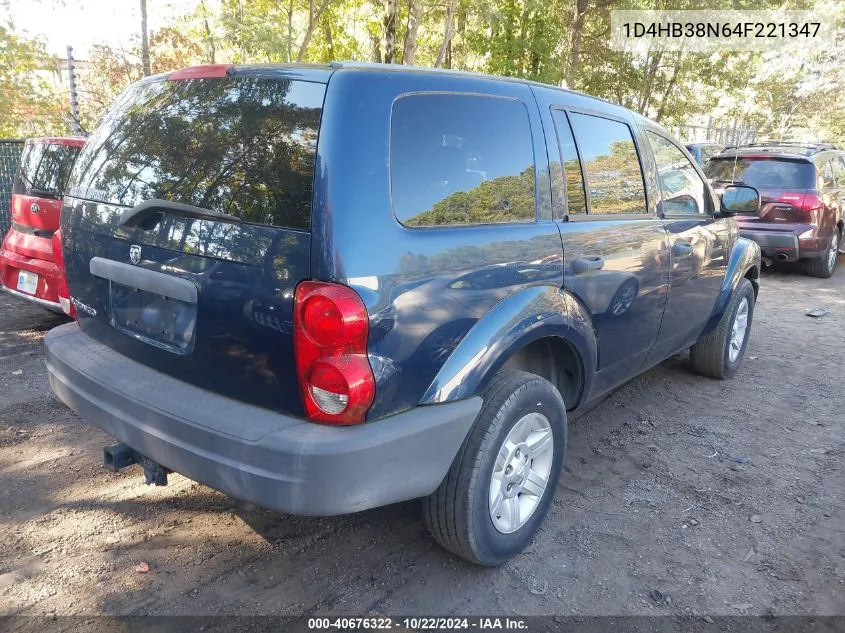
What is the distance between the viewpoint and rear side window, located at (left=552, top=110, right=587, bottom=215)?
9.63ft

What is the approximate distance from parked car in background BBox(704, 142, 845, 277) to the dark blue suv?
692 centimetres

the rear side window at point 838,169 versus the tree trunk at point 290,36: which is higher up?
the tree trunk at point 290,36

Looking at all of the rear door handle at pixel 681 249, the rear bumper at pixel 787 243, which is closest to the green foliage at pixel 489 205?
the rear door handle at pixel 681 249

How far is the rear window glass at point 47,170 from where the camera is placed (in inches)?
204

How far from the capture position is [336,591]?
2.53 metres

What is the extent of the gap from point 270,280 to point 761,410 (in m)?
3.84

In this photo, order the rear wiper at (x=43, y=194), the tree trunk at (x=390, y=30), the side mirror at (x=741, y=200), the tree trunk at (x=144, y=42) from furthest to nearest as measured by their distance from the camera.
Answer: the tree trunk at (x=390, y=30) < the tree trunk at (x=144, y=42) < the rear wiper at (x=43, y=194) < the side mirror at (x=741, y=200)

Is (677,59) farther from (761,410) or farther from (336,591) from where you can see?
(336,591)

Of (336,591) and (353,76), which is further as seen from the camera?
(336,591)

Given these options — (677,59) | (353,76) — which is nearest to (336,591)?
(353,76)

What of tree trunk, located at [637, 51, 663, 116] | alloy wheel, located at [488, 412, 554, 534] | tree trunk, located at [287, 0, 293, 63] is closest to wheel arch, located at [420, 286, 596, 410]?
alloy wheel, located at [488, 412, 554, 534]

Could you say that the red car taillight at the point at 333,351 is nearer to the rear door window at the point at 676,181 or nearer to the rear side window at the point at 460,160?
the rear side window at the point at 460,160

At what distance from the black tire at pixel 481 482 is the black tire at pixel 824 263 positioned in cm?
853

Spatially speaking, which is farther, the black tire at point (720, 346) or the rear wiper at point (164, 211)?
the black tire at point (720, 346)
